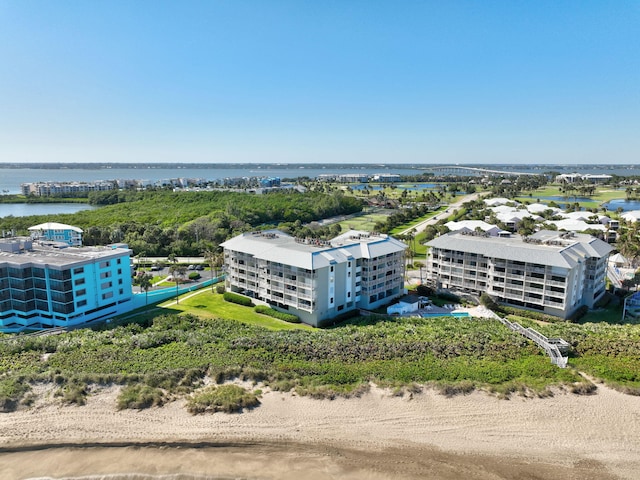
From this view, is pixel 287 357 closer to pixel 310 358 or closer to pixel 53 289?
pixel 310 358

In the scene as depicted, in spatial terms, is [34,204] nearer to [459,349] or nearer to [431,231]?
[431,231]

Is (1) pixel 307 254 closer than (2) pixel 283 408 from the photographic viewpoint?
No

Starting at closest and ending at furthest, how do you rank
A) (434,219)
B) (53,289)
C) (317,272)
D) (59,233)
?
(53,289), (317,272), (59,233), (434,219)

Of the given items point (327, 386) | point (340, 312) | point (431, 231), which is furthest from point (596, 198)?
point (327, 386)

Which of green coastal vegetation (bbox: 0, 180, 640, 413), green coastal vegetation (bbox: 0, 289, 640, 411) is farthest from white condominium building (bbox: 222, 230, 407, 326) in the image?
green coastal vegetation (bbox: 0, 289, 640, 411)

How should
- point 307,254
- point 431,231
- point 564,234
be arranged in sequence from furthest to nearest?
point 431,231 < point 564,234 < point 307,254

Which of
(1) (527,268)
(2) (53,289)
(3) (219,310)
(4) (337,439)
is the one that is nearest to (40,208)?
(2) (53,289)

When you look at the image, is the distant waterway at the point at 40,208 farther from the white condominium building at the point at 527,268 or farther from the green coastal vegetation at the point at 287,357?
the white condominium building at the point at 527,268
